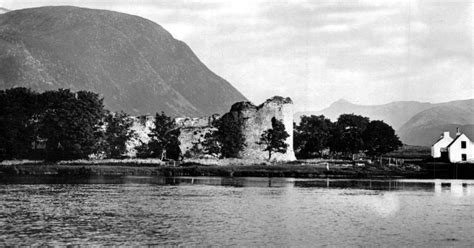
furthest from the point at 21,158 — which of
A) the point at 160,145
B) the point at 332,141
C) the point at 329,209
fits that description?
the point at 329,209

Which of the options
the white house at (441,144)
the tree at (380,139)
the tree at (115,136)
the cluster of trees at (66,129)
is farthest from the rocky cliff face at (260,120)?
the white house at (441,144)

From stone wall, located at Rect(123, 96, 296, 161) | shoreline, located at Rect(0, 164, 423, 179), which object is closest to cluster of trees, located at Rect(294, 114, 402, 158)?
stone wall, located at Rect(123, 96, 296, 161)

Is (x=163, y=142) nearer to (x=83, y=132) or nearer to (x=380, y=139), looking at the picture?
(x=83, y=132)

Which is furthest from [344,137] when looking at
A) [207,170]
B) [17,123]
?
[17,123]

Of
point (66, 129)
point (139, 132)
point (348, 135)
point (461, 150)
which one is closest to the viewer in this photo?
point (66, 129)

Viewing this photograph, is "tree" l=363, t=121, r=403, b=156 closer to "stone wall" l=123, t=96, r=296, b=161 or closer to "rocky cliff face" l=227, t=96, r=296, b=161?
"stone wall" l=123, t=96, r=296, b=161

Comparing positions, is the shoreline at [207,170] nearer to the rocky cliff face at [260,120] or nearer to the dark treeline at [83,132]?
the dark treeline at [83,132]

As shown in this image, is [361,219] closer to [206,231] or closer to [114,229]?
[206,231]
